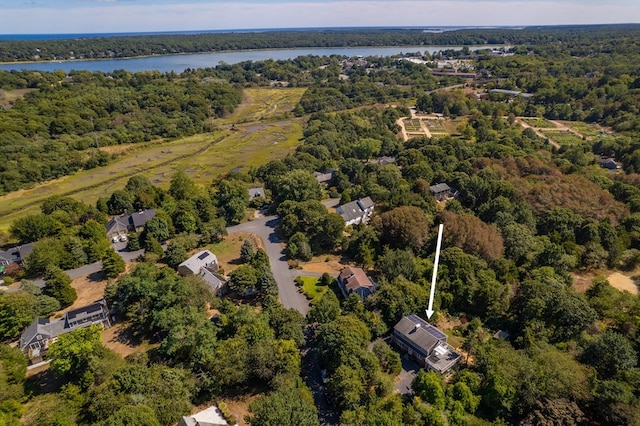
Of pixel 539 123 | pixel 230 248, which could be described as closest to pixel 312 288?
pixel 230 248

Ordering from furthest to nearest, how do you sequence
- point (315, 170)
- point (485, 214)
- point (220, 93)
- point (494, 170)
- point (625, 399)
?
point (220, 93) < point (315, 170) < point (494, 170) < point (485, 214) < point (625, 399)

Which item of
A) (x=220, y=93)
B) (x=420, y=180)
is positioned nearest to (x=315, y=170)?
(x=420, y=180)

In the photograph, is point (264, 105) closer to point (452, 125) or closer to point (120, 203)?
point (452, 125)

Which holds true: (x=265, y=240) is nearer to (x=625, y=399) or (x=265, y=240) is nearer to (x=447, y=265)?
(x=447, y=265)

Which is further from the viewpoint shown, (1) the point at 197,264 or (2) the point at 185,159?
(2) the point at 185,159

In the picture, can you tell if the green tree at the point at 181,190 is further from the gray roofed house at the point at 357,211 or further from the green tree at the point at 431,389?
the green tree at the point at 431,389
